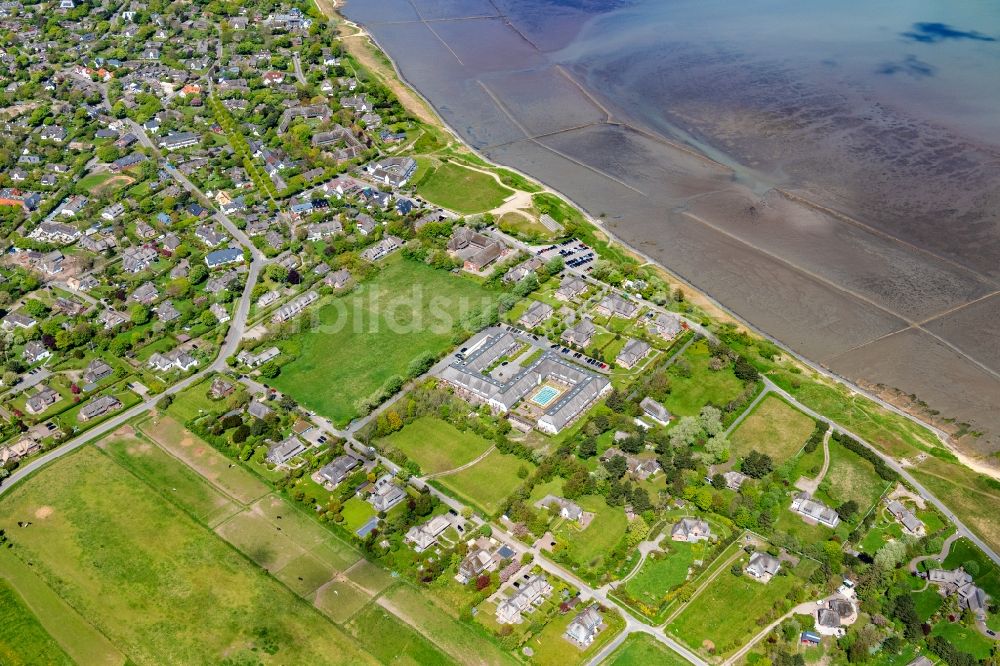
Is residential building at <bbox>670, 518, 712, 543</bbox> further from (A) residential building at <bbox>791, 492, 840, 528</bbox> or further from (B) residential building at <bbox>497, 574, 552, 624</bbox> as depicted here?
(B) residential building at <bbox>497, 574, 552, 624</bbox>

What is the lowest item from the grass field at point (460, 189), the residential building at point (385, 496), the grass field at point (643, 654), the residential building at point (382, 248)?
the grass field at point (643, 654)

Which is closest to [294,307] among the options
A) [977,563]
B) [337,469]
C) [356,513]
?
[337,469]

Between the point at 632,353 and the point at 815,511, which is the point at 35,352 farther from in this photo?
the point at 815,511

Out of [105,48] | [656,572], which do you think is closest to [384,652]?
[656,572]

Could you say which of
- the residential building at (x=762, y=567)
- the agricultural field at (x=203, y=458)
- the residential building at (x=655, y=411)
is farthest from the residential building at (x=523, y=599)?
the agricultural field at (x=203, y=458)

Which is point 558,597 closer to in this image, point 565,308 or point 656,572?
point 656,572

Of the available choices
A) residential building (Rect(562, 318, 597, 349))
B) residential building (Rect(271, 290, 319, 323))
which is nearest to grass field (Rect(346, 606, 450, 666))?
residential building (Rect(562, 318, 597, 349))

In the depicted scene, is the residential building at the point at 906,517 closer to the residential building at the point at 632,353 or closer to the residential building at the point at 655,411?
the residential building at the point at 655,411
